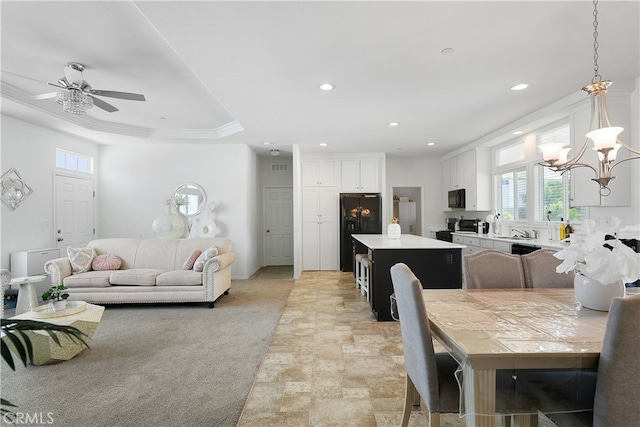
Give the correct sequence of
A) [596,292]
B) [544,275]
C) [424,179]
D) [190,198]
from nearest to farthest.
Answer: [596,292]
[544,275]
[190,198]
[424,179]

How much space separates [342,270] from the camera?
6.88 metres

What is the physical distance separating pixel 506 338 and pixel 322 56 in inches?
95.7

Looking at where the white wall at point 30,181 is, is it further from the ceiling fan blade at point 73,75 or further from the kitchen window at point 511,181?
the kitchen window at point 511,181

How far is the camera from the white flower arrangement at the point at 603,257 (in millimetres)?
1426

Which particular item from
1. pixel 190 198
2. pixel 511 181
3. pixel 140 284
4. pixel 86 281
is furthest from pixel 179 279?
pixel 511 181

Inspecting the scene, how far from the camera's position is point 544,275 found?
2.26 m

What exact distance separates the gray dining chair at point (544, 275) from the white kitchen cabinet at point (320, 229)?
488 centimetres

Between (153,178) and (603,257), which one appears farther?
(153,178)

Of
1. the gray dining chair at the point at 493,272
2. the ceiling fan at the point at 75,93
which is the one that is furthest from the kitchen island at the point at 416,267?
the ceiling fan at the point at 75,93

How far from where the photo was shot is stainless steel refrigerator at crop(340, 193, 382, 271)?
684cm

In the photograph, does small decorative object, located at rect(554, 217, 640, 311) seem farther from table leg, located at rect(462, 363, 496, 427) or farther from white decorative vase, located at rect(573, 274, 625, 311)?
table leg, located at rect(462, 363, 496, 427)

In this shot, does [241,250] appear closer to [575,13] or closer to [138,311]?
[138,311]

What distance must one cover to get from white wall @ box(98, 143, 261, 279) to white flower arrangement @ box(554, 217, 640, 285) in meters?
5.46

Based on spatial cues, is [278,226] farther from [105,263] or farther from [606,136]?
[606,136]
